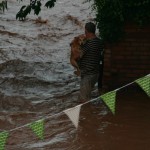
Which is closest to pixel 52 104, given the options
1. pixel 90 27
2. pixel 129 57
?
pixel 129 57

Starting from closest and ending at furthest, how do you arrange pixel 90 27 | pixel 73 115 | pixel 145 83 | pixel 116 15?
1. pixel 73 115
2. pixel 145 83
3. pixel 90 27
4. pixel 116 15

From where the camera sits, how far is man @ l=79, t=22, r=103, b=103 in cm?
902

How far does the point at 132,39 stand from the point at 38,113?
2345 mm

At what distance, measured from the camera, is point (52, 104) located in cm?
1012

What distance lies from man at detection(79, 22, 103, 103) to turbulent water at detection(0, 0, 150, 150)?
63 centimetres

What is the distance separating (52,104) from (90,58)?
5.07 feet

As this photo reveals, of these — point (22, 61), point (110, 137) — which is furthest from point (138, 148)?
point (22, 61)

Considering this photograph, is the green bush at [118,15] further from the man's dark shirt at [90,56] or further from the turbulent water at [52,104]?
the turbulent water at [52,104]

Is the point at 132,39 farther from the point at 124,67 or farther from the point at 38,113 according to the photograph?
the point at 38,113

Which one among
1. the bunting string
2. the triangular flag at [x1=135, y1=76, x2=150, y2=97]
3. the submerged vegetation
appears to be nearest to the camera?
the bunting string

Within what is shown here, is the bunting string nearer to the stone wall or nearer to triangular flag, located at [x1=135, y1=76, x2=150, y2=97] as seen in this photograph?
triangular flag, located at [x1=135, y1=76, x2=150, y2=97]

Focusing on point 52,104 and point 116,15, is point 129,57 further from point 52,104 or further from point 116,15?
point 52,104

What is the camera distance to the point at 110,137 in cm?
Result: 820

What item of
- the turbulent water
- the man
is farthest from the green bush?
the turbulent water
